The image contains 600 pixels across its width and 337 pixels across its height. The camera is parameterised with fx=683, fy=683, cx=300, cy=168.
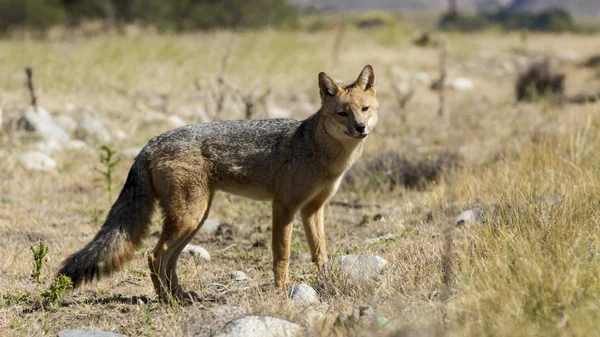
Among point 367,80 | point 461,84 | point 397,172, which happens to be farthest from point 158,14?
point 367,80

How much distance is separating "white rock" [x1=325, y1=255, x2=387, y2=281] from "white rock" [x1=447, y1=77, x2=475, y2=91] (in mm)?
12248

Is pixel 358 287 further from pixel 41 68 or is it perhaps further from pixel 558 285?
pixel 41 68

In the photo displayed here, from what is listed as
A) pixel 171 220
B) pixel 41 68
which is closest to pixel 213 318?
pixel 171 220

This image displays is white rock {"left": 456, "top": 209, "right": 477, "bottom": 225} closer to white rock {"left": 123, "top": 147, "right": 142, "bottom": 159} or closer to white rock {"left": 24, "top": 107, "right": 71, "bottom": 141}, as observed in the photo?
white rock {"left": 123, "top": 147, "right": 142, "bottom": 159}

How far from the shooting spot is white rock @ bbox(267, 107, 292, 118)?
12.0m

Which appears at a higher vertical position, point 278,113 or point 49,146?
point 49,146

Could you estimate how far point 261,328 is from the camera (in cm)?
382

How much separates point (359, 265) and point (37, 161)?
17.9 feet

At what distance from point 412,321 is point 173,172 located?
2099mm

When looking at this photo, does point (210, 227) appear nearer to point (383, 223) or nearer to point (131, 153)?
point (383, 223)

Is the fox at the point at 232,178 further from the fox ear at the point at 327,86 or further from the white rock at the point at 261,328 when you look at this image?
the white rock at the point at 261,328

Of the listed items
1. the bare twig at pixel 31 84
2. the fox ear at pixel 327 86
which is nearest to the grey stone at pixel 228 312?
the fox ear at pixel 327 86

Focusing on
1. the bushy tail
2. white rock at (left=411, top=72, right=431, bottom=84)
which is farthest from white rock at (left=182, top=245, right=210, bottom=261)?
white rock at (left=411, top=72, right=431, bottom=84)

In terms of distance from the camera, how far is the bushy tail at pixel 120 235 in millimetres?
4504
